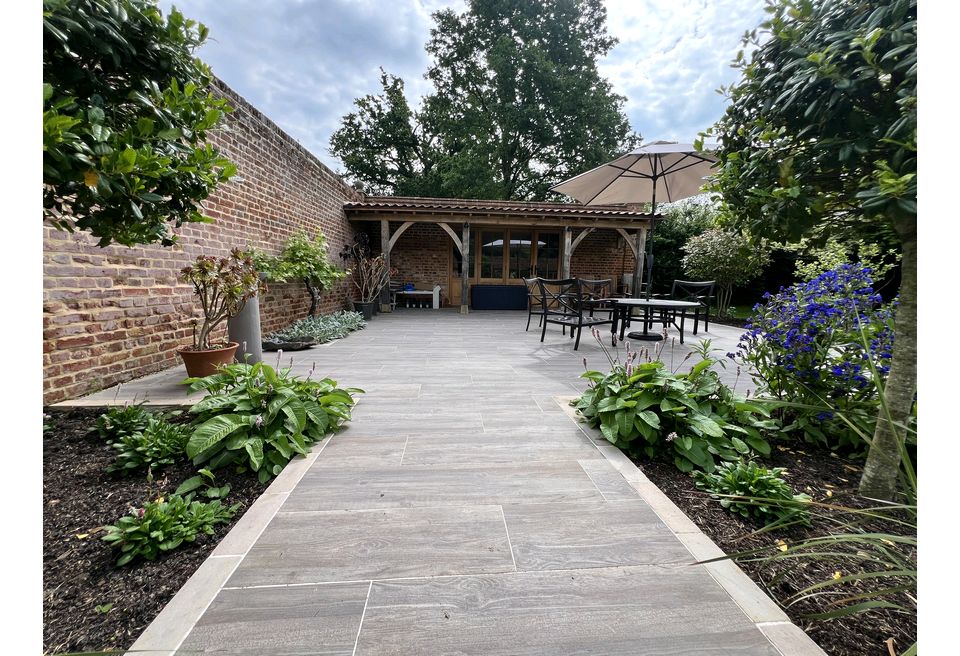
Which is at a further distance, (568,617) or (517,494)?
(517,494)

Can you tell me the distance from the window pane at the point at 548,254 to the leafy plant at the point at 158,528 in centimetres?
1024

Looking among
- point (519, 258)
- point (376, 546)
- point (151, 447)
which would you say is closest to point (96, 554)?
point (151, 447)

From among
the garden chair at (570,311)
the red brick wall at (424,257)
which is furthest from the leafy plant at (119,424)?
the red brick wall at (424,257)

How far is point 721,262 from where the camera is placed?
8680 millimetres

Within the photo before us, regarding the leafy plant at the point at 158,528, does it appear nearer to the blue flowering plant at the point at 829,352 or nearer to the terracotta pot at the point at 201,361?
the terracotta pot at the point at 201,361

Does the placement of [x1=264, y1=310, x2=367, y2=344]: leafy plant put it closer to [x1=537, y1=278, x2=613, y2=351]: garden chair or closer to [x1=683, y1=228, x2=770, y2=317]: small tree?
[x1=537, y1=278, x2=613, y2=351]: garden chair

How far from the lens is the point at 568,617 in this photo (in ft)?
3.46

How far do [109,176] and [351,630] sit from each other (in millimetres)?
1476

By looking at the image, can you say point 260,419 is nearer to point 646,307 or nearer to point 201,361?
point 201,361

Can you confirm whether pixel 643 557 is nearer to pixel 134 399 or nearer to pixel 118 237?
pixel 118 237

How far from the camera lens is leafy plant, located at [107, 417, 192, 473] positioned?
1.76 m

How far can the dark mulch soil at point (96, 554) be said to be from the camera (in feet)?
3.33

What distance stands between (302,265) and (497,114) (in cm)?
1298

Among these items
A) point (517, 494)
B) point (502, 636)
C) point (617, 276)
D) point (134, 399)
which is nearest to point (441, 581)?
point (502, 636)
